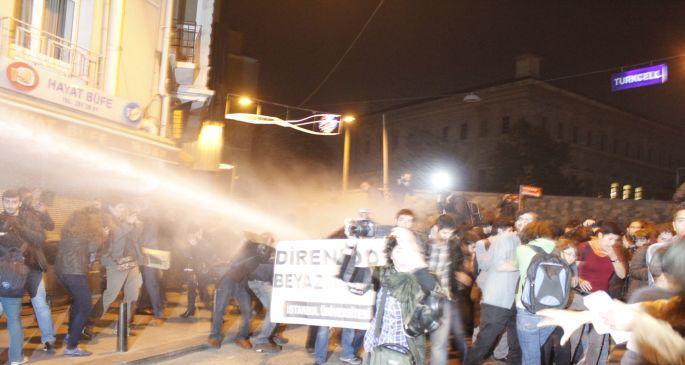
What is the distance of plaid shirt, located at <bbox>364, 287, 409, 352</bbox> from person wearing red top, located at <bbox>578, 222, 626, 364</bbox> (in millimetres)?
3230

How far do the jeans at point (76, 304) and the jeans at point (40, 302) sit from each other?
0.85 feet

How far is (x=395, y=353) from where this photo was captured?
4.95 m

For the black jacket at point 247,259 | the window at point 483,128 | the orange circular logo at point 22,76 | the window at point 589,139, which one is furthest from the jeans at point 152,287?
the window at point 589,139

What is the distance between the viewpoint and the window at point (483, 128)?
163ft

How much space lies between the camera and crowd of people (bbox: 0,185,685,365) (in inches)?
151

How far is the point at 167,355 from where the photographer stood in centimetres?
834

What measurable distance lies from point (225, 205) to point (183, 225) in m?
14.5

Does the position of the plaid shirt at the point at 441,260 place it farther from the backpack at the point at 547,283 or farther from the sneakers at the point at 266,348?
the sneakers at the point at 266,348

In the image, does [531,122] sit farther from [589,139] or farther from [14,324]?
[14,324]

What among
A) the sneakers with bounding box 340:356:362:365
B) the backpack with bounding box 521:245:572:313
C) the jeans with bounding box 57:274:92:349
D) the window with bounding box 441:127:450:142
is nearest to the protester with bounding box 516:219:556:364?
the backpack with bounding box 521:245:572:313

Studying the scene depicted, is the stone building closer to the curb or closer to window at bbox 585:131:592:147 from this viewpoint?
window at bbox 585:131:592:147

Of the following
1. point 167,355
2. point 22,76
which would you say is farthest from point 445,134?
point 167,355

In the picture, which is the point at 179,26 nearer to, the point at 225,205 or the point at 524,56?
the point at 225,205

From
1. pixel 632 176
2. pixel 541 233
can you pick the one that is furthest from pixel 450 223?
pixel 632 176
